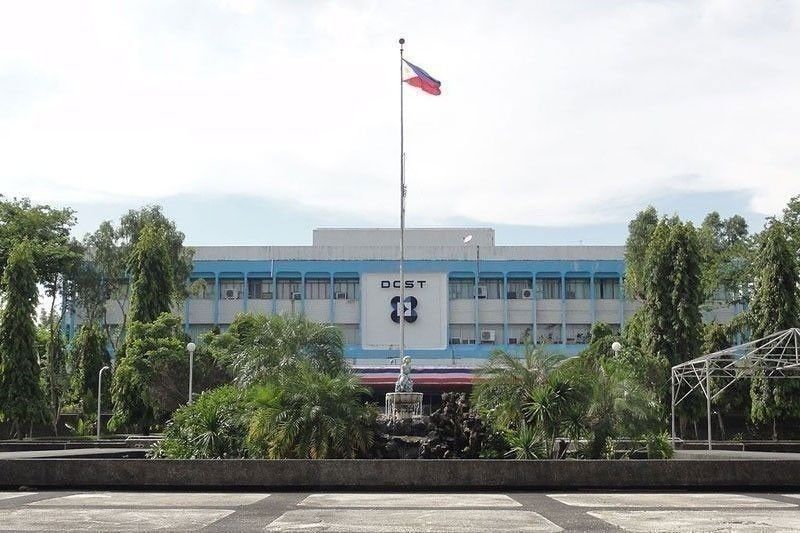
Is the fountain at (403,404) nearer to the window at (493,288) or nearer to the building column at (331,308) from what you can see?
the building column at (331,308)

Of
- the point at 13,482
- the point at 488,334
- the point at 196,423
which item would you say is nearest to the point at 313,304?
the point at 488,334

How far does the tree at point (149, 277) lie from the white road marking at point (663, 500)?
130 ft

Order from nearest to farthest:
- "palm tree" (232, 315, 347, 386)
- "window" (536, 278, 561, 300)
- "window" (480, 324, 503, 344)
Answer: "palm tree" (232, 315, 347, 386) < "window" (480, 324, 503, 344) < "window" (536, 278, 561, 300)

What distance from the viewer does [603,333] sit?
5484 cm

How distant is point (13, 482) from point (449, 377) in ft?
140

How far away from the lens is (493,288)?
6881cm

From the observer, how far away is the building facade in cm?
6688

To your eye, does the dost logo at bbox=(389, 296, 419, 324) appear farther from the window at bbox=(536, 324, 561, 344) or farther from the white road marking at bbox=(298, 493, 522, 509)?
the white road marking at bbox=(298, 493, 522, 509)

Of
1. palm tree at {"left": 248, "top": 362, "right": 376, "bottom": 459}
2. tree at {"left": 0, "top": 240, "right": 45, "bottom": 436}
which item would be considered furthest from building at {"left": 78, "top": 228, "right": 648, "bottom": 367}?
palm tree at {"left": 248, "top": 362, "right": 376, "bottom": 459}

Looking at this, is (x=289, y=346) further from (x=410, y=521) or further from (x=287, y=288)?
(x=287, y=288)

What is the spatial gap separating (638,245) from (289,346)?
2857 cm

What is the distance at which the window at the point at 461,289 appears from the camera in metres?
67.9

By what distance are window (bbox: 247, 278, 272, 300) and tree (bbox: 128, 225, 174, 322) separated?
13720mm

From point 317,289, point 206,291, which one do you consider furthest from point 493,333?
point 206,291
